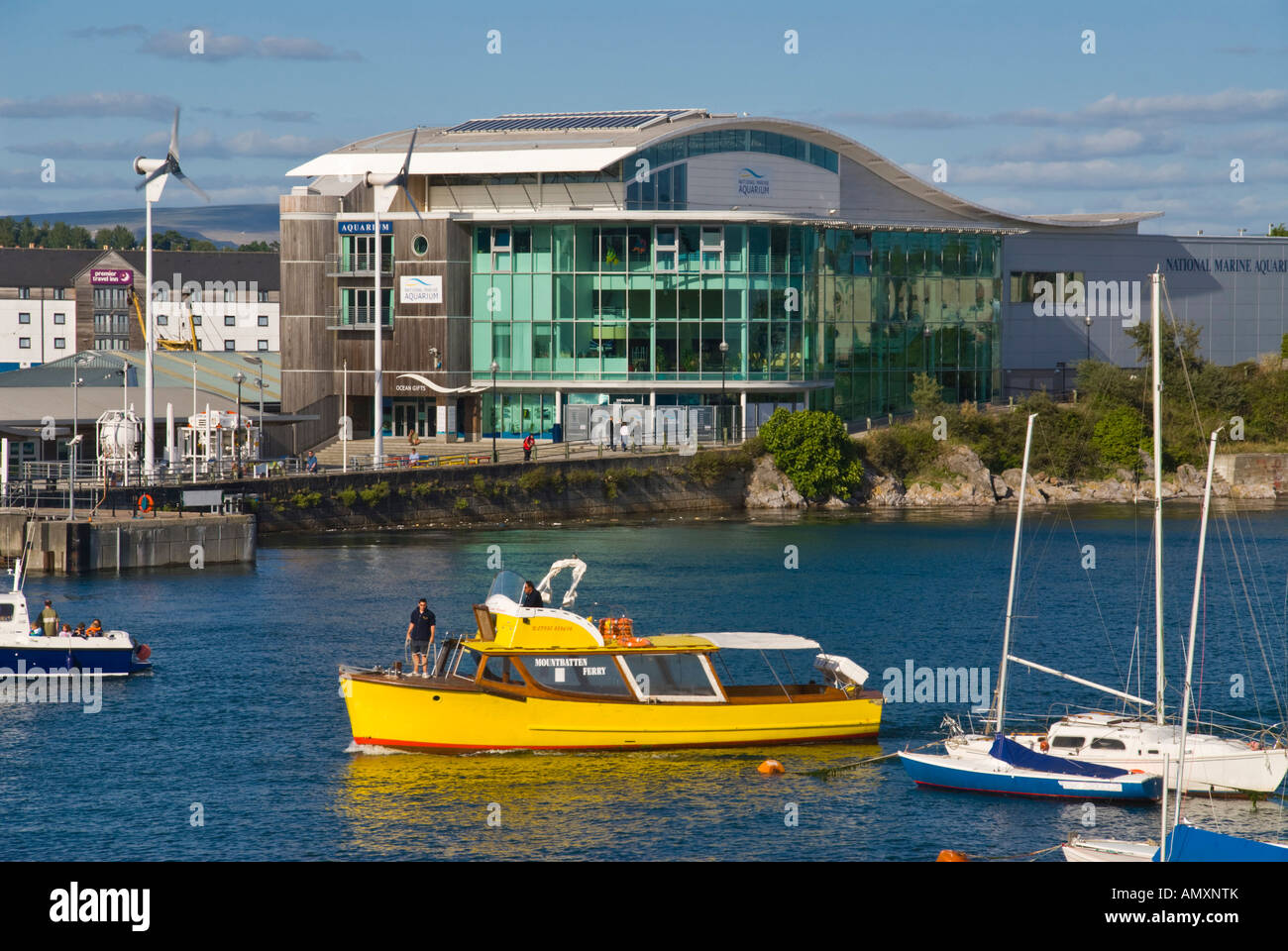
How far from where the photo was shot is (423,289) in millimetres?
94125

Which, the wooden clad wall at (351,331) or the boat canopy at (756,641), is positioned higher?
the wooden clad wall at (351,331)

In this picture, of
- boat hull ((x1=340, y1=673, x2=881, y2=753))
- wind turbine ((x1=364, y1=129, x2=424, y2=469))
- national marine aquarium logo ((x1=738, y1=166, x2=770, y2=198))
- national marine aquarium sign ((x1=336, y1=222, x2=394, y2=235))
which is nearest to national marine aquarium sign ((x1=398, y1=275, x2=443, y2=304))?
wind turbine ((x1=364, y1=129, x2=424, y2=469))

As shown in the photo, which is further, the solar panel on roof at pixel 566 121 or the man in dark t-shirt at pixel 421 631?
the solar panel on roof at pixel 566 121

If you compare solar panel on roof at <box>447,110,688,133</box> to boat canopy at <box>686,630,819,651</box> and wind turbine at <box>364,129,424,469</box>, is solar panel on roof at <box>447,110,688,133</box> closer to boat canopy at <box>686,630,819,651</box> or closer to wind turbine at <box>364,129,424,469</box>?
wind turbine at <box>364,129,424,469</box>

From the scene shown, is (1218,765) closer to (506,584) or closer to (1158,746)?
(1158,746)

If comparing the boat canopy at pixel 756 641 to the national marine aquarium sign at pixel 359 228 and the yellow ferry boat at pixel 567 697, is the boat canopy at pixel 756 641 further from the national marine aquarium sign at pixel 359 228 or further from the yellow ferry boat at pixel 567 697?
the national marine aquarium sign at pixel 359 228

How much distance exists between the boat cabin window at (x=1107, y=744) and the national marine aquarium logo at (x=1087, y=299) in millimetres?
81787

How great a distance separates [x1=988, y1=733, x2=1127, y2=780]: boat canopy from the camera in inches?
1300

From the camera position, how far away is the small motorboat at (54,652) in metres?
43.5

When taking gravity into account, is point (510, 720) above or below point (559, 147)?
below

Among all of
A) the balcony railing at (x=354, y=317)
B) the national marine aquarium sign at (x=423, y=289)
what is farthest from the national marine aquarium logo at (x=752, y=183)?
the balcony railing at (x=354, y=317)

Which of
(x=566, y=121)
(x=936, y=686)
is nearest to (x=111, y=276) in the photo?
(x=566, y=121)

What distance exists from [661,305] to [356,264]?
18193 mm

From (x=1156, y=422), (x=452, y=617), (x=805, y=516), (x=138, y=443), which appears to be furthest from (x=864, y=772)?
(x=138, y=443)
